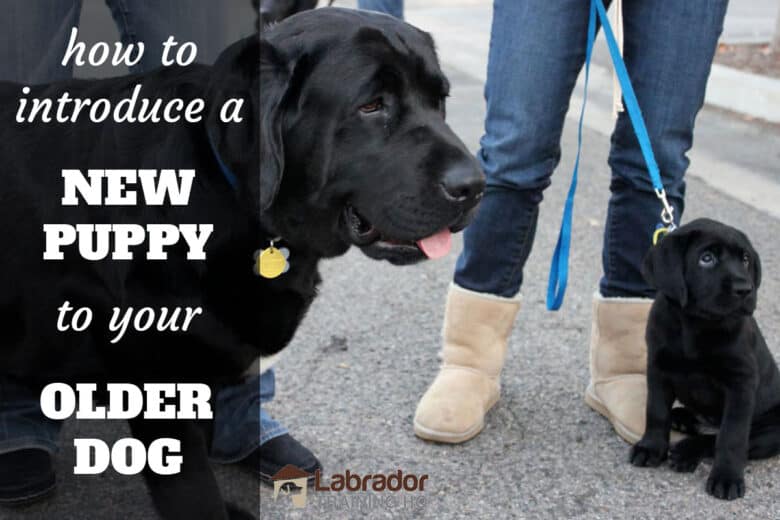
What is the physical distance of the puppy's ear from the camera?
250 cm

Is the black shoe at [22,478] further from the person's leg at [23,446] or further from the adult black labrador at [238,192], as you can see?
the adult black labrador at [238,192]

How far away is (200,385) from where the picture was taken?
212 centimetres

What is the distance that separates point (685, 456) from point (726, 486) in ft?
0.53

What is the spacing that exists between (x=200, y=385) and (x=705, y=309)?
1.23 metres

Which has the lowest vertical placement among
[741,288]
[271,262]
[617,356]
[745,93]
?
[745,93]

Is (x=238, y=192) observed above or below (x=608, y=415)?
above

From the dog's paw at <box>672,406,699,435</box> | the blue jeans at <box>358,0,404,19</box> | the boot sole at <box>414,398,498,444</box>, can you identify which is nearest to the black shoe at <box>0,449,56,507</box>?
the boot sole at <box>414,398,498,444</box>

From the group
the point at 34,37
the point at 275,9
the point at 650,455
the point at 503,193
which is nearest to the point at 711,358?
the point at 650,455

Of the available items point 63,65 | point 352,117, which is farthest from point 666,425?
point 63,65

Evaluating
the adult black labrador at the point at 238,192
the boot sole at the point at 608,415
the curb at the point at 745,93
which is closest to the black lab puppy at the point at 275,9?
the adult black labrador at the point at 238,192

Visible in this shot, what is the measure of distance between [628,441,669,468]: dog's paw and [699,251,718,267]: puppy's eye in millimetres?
486

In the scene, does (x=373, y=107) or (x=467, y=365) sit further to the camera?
(x=467, y=365)

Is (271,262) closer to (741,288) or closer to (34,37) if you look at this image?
(34,37)

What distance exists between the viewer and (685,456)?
2615mm
